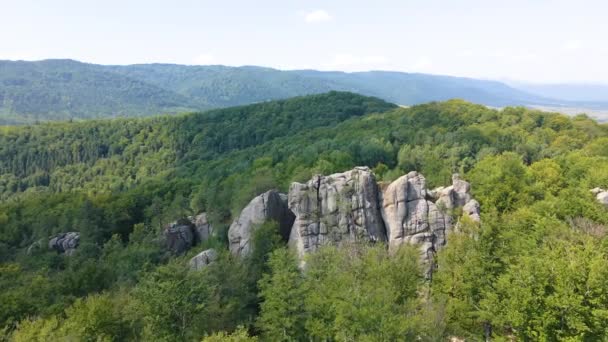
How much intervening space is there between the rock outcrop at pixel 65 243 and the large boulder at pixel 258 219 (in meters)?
43.7

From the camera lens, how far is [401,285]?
130ft

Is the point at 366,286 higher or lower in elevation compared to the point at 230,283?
higher

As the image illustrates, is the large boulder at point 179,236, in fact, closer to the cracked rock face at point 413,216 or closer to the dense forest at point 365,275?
the dense forest at point 365,275

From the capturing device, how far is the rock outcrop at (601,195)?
5604 cm

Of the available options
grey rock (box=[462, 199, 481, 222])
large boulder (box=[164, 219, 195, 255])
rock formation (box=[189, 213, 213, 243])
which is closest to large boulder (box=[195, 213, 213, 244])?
rock formation (box=[189, 213, 213, 243])

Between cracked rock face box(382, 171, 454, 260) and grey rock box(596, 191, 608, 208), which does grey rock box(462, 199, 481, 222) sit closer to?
cracked rock face box(382, 171, 454, 260)

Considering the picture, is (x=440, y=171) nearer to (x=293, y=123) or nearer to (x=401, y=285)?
(x=401, y=285)

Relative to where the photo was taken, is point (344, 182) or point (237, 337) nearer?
point (237, 337)

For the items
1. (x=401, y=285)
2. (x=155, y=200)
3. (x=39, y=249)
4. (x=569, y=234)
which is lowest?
(x=39, y=249)

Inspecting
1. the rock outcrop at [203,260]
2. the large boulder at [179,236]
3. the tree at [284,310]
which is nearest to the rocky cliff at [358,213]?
the rock outcrop at [203,260]

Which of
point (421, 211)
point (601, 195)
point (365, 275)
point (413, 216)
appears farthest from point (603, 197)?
point (365, 275)

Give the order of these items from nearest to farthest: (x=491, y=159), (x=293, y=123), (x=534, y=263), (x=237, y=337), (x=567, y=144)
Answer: (x=237, y=337), (x=534, y=263), (x=491, y=159), (x=567, y=144), (x=293, y=123)

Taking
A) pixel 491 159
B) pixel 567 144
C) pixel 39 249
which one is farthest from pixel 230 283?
pixel 567 144

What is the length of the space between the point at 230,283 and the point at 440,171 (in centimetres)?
4357
